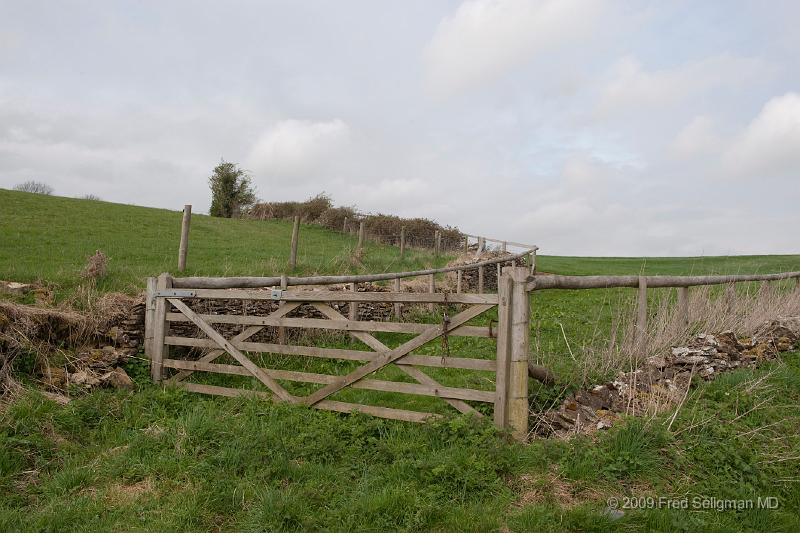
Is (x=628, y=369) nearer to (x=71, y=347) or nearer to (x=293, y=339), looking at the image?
(x=293, y=339)

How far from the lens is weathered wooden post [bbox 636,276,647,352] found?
610cm

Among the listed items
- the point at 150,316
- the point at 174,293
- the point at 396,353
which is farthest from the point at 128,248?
the point at 396,353

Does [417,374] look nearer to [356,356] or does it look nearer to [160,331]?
[356,356]

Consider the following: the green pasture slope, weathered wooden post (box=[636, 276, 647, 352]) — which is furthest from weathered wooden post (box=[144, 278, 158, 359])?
weathered wooden post (box=[636, 276, 647, 352])

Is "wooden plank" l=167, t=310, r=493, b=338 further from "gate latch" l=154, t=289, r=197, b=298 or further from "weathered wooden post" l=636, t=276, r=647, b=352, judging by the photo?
"weathered wooden post" l=636, t=276, r=647, b=352

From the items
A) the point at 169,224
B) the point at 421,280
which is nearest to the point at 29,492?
the point at 421,280

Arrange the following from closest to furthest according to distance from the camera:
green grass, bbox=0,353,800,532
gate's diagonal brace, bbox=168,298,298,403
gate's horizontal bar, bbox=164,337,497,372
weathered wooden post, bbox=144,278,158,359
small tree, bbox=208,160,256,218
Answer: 1. green grass, bbox=0,353,800,532
2. gate's horizontal bar, bbox=164,337,497,372
3. gate's diagonal brace, bbox=168,298,298,403
4. weathered wooden post, bbox=144,278,158,359
5. small tree, bbox=208,160,256,218

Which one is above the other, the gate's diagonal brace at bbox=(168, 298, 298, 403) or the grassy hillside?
the grassy hillside

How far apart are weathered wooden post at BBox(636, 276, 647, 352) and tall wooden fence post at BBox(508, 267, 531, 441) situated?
195 cm

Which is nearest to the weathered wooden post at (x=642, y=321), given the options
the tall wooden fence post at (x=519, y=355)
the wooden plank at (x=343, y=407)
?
the tall wooden fence post at (x=519, y=355)

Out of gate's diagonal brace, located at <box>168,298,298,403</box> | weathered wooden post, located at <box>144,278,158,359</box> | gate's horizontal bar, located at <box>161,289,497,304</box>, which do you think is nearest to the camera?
gate's horizontal bar, located at <box>161,289,497,304</box>

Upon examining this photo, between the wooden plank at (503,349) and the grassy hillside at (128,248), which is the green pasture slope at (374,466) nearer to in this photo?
the wooden plank at (503,349)

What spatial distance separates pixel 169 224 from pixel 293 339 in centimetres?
1529

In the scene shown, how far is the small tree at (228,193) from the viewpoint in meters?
39.4
